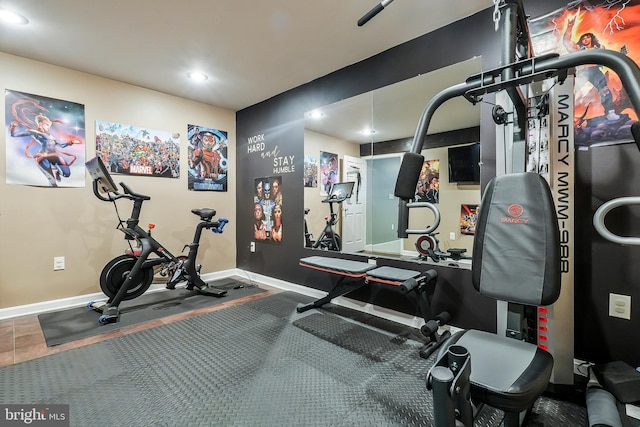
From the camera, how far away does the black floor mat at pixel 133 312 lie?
2453mm

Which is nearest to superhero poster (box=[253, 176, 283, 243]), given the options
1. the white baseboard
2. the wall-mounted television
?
the white baseboard

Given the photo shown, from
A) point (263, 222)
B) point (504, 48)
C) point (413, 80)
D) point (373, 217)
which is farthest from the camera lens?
point (263, 222)

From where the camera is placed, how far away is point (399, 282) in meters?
2.16

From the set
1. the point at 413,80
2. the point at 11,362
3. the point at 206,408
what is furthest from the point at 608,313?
the point at 11,362

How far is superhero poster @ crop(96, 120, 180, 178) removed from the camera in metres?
3.30

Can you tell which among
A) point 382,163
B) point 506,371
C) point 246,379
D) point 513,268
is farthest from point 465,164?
point 246,379

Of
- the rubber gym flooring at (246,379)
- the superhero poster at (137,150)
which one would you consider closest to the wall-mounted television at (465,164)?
the rubber gym flooring at (246,379)

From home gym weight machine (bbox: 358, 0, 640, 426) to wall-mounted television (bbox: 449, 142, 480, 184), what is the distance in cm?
60

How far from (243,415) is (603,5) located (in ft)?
10.1

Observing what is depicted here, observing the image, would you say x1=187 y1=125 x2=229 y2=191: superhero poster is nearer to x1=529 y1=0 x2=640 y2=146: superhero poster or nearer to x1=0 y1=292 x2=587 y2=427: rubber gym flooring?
x1=0 y1=292 x2=587 y2=427: rubber gym flooring

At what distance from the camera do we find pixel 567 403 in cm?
158

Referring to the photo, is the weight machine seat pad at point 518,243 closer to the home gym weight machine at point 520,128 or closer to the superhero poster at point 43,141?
the home gym weight machine at point 520,128

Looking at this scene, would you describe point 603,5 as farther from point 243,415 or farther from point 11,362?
point 11,362

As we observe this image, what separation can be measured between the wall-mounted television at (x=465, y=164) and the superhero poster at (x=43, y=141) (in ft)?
12.5
